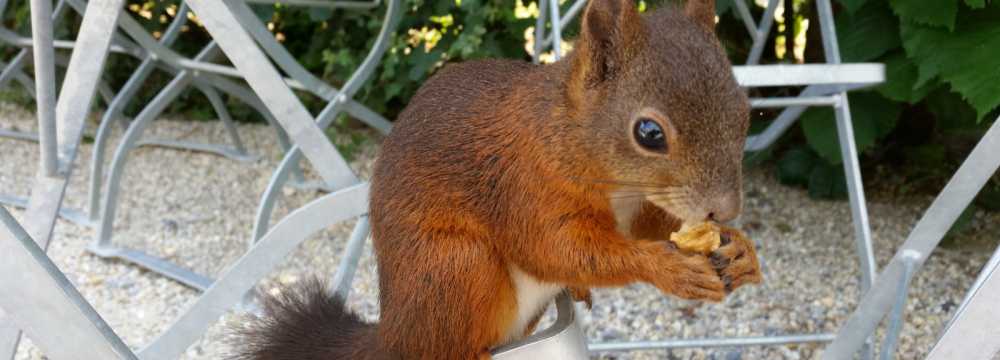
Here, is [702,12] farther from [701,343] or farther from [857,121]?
[857,121]

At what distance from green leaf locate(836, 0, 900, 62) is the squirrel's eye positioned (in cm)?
163

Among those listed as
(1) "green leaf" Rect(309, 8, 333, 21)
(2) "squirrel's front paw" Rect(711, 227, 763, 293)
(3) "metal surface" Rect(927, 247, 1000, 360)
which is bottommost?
Result: (3) "metal surface" Rect(927, 247, 1000, 360)

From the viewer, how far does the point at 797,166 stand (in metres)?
3.10

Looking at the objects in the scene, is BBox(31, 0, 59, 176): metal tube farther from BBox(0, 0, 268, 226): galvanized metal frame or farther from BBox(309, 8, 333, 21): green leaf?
BBox(309, 8, 333, 21): green leaf

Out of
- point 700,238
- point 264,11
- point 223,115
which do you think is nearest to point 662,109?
point 700,238

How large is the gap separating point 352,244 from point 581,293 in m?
0.60

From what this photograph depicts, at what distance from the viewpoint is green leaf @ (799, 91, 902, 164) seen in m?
2.63

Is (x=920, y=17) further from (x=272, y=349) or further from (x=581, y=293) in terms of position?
(x=272, y=349)

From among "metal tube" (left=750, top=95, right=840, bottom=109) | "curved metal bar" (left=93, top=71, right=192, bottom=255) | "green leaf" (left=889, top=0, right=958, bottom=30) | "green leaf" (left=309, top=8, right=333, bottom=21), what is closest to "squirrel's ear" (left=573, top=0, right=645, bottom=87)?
"metal tube" (left=750, top=95, right=840, bottom=109)

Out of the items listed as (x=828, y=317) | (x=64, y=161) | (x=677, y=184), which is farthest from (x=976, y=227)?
(x=64, y=161)

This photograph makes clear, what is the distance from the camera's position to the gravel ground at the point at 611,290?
2305 mm

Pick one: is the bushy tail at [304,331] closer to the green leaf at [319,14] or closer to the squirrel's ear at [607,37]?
the squirrel's ear at [607,37]

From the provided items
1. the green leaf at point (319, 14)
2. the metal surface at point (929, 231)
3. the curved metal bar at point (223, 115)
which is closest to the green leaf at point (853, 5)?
the metal surface at point (929, 231)

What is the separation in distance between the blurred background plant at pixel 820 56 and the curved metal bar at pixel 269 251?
0.77 metres
